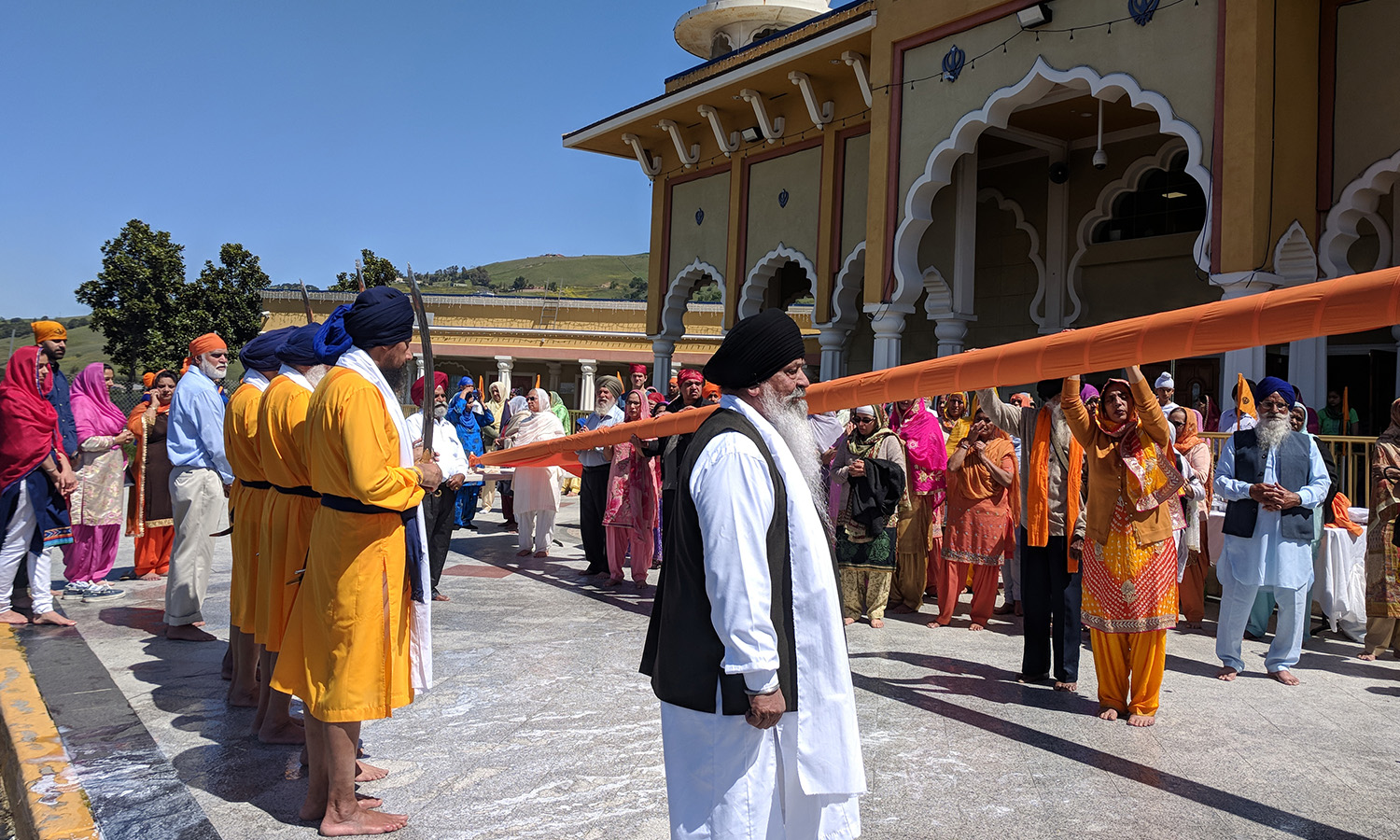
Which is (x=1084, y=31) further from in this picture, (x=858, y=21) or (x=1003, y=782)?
(x=1003, y=782)

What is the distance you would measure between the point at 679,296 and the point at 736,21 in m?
6.07

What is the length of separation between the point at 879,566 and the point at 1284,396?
104 inches

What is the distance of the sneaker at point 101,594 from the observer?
656 cm

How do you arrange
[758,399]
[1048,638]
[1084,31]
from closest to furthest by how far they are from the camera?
1. [758,399]
2. [1048,638]
3. [1084,31]

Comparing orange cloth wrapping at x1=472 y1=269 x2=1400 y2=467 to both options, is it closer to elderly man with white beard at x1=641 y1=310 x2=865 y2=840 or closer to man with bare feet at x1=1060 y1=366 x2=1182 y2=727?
man with bare feet at x1=1060 y1=366 x2=1182 y2=727

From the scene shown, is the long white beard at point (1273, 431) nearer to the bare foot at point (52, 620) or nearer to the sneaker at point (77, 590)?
the bare foot at point (52, 620)

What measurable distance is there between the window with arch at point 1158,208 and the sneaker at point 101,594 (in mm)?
13592

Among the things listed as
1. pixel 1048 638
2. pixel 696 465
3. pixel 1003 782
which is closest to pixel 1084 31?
pixel 1048 638

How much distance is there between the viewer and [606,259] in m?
116

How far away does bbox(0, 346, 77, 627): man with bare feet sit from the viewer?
551cm

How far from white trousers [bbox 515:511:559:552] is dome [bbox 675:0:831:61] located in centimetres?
1275

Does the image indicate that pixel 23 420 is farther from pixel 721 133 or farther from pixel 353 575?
pixel 721 133

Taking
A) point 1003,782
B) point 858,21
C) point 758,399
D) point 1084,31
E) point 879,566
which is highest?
point 858,21

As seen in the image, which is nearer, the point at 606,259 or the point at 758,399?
the point at 758,399
